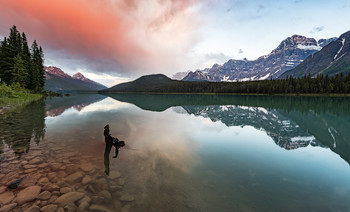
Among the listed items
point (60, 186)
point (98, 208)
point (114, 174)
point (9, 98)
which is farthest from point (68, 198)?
point (9, 98)

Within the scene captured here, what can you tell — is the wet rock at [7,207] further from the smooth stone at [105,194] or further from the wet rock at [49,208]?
the smooth stone at [105,194]

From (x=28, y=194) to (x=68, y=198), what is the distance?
199 cm

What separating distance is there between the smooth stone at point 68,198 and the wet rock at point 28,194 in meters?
1.21

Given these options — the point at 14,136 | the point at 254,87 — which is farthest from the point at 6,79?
the point at 254,87

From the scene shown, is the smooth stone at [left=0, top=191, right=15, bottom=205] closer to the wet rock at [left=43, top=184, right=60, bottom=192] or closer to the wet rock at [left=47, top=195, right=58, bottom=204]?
the wet rock at [left=43, top=184, right=60, bottom=192]

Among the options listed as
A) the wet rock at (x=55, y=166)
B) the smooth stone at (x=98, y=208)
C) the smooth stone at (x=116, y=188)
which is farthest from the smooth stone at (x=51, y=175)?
the smooth stone at (x=98, y=208)

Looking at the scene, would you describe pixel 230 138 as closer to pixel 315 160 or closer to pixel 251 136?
pixel 251 136

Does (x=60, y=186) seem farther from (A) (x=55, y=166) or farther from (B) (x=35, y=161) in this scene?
(B) (x=35, y=161)

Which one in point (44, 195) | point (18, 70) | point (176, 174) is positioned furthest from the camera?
point (18, 70)

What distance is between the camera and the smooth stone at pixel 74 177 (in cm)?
910

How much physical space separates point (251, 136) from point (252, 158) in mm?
8504

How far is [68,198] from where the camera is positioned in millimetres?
7453

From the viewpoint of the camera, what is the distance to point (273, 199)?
7992mm

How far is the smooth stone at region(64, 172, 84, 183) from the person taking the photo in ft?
29.9
